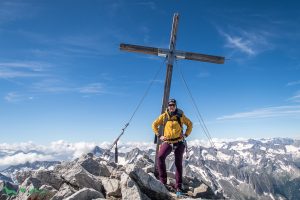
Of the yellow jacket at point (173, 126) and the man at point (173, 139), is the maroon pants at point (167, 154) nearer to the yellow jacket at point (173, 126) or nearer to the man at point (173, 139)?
the man at point (173, 139)

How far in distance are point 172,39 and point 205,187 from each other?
8252mm

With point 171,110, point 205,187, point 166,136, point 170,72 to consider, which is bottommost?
point 205,187

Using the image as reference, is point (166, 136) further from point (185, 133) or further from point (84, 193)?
point (84, 193)

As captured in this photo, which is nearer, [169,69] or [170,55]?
[169,69]

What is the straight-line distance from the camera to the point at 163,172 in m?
15.9

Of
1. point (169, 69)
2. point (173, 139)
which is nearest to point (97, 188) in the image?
point (173, 139)

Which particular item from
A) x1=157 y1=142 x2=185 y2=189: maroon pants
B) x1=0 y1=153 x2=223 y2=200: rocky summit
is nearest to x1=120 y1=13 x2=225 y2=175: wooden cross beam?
x1=157 y1=142 x2=185 y2=189: maroon pants

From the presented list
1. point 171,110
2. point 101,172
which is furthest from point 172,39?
point 101,172

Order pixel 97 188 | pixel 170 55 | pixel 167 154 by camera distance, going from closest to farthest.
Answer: pixel 97 188
pixel 167 154
pixel 170 55

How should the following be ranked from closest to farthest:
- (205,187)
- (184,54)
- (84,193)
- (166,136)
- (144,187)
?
(84,193)
(144,187)
(166,136)
(205,187)
(184,54)

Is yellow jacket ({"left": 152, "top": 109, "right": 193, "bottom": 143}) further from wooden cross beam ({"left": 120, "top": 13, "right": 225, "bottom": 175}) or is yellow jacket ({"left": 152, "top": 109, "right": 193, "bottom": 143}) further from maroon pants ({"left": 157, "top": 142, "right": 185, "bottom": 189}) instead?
wooden cross beam ({"left": 120, "top": 13, "right": 225, "bottom": 175})

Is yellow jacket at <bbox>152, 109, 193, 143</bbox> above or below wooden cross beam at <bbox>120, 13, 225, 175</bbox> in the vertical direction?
below

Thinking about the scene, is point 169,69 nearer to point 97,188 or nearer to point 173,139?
point 173,139

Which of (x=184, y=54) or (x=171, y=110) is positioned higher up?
(x=184, y=54)
